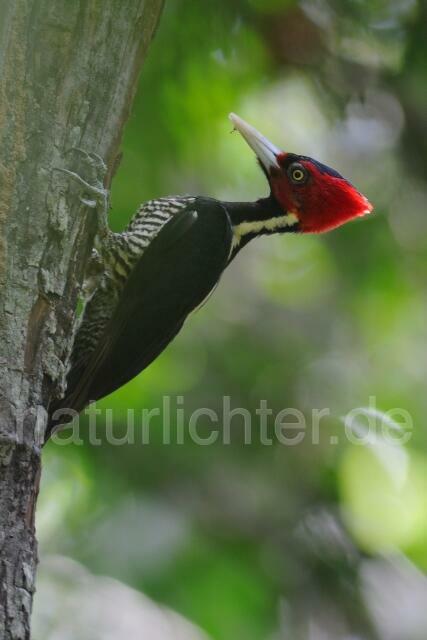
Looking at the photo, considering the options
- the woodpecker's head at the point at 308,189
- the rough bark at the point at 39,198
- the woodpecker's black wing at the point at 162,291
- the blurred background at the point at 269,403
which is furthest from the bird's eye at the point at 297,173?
the rough bark at the point at 39,198

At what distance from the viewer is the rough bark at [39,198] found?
254 cm

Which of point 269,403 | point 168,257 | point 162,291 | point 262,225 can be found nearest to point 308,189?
point 262,225

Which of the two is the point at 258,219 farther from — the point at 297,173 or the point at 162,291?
the point at 162,291

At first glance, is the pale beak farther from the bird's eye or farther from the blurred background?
the blurred background

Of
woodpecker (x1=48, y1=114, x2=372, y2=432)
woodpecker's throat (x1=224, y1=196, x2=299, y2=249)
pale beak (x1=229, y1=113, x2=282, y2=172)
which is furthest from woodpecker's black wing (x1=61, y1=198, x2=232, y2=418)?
pale beak (x1=229, y1=113, x2=282, y2=172)

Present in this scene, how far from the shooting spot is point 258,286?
877cm

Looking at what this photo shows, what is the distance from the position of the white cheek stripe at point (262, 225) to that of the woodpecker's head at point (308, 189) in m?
0.03

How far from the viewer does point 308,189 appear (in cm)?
457

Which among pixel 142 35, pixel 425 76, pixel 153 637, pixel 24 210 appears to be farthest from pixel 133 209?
pixel 153 637

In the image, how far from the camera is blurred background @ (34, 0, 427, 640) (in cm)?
500

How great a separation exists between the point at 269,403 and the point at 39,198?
14.2ft

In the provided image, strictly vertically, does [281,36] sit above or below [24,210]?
above

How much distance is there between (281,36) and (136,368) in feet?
6.82

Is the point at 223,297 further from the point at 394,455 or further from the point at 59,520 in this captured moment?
the point at 59,520
